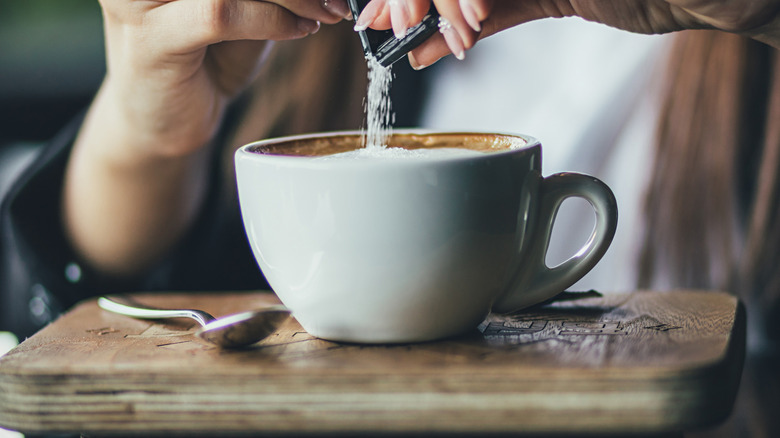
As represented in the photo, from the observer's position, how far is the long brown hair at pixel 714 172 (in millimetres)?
1176

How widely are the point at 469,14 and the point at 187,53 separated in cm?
34

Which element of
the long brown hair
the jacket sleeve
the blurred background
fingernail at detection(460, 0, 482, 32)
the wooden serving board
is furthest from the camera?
the blurred background

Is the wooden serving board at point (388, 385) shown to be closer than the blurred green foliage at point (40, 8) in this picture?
Yes

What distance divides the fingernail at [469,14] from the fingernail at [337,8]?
0.52ft

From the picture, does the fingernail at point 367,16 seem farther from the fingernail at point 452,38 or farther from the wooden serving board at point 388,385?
the wooden serving board at point 388,385

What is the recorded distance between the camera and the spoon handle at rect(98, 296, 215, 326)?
576 mm

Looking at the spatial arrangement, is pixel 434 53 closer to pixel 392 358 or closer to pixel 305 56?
pixel 392 358

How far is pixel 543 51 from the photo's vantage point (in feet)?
4.39

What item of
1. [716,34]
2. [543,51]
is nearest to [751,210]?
[716,34]

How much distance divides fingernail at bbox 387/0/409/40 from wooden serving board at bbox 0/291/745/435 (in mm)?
269

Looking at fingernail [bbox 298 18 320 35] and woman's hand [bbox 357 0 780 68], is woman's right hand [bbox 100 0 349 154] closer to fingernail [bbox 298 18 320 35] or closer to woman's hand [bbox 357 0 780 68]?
fingernail [bbox 298 18 320 35]

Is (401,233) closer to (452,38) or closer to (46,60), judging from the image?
(452,38)

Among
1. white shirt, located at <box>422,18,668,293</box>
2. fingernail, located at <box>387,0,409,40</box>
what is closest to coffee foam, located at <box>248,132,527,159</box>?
fingernail, located at <box>387,0,409,40</box>

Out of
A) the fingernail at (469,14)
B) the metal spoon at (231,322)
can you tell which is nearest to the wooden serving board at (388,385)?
the metal spoon at (231,322)
